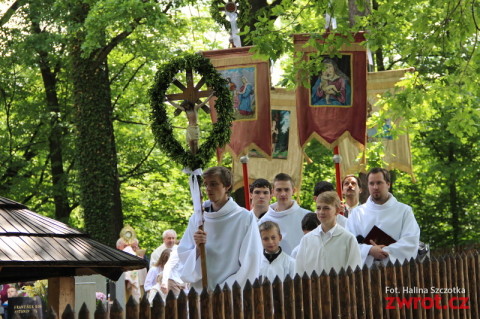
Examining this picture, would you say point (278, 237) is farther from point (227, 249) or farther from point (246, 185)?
point (246, 185)

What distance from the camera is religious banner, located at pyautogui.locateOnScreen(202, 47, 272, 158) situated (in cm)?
1562

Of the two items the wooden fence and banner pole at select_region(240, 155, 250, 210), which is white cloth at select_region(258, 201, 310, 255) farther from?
banner pole at select_region(240, 155, 250, 210)

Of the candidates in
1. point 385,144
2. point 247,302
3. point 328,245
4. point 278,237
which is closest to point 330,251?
point 328,245

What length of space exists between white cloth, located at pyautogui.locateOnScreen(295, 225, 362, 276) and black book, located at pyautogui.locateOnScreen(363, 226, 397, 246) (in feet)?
5.21

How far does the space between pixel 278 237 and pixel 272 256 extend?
0.69 ft

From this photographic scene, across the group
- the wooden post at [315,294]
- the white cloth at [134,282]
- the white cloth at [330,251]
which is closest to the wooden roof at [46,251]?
the wooden post at [315,294]

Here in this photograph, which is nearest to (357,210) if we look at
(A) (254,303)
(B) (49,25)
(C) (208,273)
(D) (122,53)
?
(C) (208,273)

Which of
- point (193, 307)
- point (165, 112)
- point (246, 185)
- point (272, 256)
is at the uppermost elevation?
point (165, 112)

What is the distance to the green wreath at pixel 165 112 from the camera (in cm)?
894

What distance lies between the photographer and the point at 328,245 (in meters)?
9.09

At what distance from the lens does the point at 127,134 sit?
30.1 meters

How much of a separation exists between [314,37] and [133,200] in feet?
60.4

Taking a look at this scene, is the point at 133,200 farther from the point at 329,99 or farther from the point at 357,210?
the point at 357,210

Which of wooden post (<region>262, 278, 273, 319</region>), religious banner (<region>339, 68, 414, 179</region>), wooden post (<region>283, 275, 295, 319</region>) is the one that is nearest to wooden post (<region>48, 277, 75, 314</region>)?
wooden post (<region>262, 278, 273, 319</region>)
